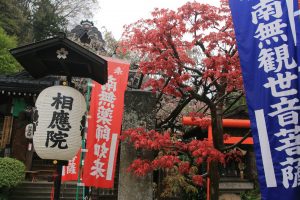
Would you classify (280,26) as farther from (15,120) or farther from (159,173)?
(15,120)

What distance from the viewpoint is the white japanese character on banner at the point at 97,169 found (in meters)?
8.31

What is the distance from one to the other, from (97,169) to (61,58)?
3259 mm

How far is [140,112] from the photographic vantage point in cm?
774

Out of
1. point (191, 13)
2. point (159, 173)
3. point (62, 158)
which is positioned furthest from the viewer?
point (159, 173)

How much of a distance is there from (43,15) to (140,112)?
29549mm

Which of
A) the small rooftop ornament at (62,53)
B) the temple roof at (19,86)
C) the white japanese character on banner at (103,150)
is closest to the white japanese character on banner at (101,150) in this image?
the white japanese character on banner at (103,150)

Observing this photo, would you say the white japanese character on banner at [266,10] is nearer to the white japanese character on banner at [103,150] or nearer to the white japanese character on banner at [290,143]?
the white japanese character on banner at [290,143]

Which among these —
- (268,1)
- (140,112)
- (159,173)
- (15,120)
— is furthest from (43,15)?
(268,1)

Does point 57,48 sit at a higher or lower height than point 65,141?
higher

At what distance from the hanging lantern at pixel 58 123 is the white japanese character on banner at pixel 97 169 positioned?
206 cm

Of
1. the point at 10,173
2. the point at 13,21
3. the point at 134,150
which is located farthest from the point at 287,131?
the point at 13,21

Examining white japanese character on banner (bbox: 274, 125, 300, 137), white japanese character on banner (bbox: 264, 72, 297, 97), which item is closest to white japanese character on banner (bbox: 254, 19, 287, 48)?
white japanese character on banner (bbox: 264, 72, 297, 97)

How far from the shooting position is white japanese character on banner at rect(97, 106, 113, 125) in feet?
27.9

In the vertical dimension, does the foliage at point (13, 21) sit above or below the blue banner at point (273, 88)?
above
